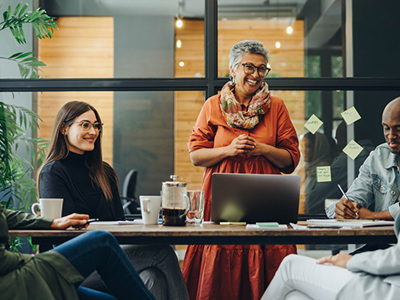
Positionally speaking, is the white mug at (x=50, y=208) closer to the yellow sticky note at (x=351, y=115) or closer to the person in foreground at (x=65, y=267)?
the person in foreground at (x=65, y=267)

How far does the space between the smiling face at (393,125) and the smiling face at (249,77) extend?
0.69 meters

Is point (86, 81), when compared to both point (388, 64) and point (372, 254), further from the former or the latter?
point (372, 254)

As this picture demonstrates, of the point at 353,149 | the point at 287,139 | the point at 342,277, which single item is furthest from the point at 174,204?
the point at 353,149

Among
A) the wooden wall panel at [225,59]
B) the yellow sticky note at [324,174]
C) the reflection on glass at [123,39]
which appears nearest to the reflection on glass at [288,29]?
the wooden wall panel at [225,59]

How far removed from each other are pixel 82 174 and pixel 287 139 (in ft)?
3.55

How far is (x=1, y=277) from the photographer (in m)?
1.60

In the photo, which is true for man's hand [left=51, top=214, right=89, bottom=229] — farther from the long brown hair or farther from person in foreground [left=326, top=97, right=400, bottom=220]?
person in foreground [left=326, top=97, right=400, bottom=220]

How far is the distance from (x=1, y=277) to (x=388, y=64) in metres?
3.24

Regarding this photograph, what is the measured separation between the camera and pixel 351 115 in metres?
3.94

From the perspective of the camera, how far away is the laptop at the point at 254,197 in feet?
6.89

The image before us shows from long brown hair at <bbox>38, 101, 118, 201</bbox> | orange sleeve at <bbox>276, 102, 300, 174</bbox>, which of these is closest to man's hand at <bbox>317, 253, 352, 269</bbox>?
orange sleeve at <bbox>276, 102, 300, 174</bbox>

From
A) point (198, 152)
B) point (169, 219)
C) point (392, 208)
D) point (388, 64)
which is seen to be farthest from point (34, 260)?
point (388, 64)

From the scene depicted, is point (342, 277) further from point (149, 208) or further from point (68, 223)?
point (68, 223)

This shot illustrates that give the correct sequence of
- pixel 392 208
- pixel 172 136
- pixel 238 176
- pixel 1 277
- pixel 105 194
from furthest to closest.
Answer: pixel 172 136
pixel 105 194
pixel 392 208
pixel 238 176
pixel 1 277
